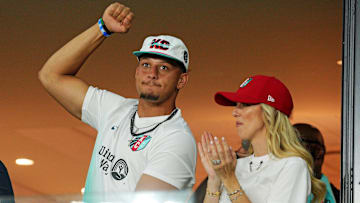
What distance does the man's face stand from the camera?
2734 mm

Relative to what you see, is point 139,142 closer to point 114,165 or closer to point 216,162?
point 114,165

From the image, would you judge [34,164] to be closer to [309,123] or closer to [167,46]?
[167,46]

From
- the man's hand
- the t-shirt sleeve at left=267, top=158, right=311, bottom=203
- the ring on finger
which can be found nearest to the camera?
the t-shirt sleeve at left=267, top=158, right=311, bottom=203

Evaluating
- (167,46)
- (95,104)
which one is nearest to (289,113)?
(167,46)

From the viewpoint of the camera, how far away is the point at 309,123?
279 centimetres

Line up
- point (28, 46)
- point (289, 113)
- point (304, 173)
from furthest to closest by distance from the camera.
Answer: point (28, 46)
point (289, 113)
point (304, 173)

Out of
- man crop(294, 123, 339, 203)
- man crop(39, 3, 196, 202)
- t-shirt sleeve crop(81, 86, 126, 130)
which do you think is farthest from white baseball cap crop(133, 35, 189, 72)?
man crop(294, 123, 339, 203)

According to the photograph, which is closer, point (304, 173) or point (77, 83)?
point (304, 173)

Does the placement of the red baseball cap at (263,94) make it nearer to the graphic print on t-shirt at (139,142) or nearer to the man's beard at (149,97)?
the man's beard at (149,97)

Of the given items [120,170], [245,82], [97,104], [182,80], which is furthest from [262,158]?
[97,104]

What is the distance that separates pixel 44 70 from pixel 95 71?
0.88 feet

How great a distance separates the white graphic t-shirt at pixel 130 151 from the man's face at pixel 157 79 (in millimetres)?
96

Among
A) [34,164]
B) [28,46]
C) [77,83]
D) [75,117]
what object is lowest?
[34,164]

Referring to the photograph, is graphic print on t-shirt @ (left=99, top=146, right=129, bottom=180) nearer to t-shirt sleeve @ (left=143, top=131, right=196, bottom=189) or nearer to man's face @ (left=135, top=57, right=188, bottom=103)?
t-shirt sleeve @ (left=143, top=131, right=196, bottom=189)
